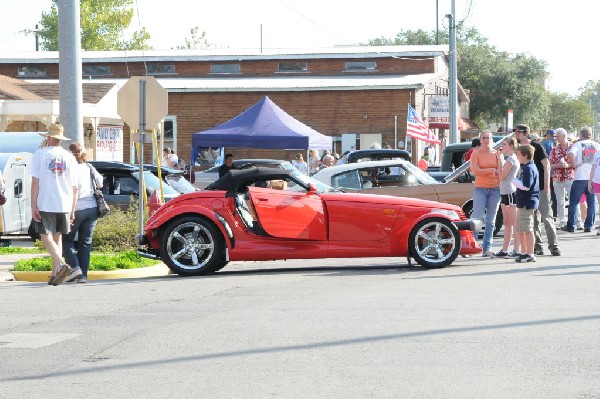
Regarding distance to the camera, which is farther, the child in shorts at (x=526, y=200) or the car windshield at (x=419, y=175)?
the car windshield at (x=419, y=175)

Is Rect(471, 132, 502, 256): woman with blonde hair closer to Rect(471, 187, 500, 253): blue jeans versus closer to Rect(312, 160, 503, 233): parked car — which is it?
Rect(471, 187, 500, 253): blue jeans

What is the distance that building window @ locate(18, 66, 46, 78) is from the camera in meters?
61.3

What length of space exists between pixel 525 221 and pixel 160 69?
158 feet

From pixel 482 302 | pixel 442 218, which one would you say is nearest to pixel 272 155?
pixel 442 218

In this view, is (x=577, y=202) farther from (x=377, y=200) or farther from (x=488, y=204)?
(x=377, y=200)

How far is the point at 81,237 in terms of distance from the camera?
45.7 feet

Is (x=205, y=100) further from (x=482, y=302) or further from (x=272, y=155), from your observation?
(x=482, y=302)

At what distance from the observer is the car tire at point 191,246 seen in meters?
14.3

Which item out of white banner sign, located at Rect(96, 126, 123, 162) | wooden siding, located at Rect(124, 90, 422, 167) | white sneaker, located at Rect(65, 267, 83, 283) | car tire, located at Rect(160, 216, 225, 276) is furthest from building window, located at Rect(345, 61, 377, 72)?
white sneaker, located at Rect(65, 267, 83, 283)

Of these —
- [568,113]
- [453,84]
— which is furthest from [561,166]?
[568,113]

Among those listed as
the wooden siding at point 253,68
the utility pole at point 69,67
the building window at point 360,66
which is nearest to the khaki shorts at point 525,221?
the utility pole at point 69,67

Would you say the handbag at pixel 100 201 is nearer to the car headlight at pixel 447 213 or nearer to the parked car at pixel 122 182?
the car headlight at pixel 447 213

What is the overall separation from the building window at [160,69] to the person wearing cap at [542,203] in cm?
4523

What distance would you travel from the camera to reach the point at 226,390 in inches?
264
